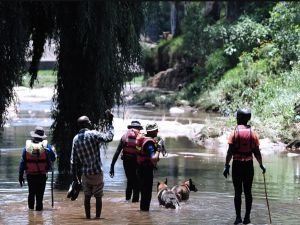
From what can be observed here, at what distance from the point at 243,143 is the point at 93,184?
2.44 m

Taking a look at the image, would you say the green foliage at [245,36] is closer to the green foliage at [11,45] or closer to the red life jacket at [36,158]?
the green foliage at [11,45]

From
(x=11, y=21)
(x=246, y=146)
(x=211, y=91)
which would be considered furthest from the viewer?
(x=211, y=91)

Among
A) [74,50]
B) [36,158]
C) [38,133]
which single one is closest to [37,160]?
[36,158]

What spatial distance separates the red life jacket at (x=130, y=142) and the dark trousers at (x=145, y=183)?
32.7 inches

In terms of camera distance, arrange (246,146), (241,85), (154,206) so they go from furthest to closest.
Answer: (241,85) < (154,206) < (246,146)

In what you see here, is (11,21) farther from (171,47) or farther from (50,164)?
(171,47)

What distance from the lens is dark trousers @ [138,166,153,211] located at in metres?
12.3

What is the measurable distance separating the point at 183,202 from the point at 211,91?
91.0 feet

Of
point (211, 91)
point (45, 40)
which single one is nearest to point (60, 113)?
point (45, 40)

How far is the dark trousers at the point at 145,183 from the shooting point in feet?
40.2

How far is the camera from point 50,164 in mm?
12195

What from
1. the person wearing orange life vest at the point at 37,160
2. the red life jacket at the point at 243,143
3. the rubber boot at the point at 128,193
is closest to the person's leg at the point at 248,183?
the red life jacket at the point at 243,143

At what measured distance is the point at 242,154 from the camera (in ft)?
36.2

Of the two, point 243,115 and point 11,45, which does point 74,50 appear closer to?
point 11,45
